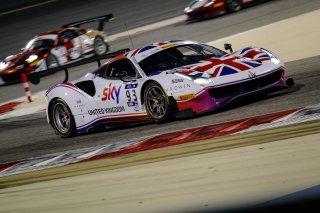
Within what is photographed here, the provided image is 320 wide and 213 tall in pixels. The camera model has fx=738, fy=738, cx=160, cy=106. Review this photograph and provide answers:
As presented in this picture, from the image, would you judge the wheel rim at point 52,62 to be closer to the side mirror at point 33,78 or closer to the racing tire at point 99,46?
the racing tire at point 99,46

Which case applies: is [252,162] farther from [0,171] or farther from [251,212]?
[0,171]

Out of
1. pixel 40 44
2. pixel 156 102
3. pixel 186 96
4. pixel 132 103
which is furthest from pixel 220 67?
pixel 40 44

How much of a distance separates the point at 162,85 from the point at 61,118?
2646 millimetres

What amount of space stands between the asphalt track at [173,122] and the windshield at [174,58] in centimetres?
80

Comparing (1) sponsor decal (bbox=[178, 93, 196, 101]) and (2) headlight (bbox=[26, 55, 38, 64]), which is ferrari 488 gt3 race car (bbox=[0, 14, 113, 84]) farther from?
(1) sponsor decal (bbox=[178, 93, 196, 101])

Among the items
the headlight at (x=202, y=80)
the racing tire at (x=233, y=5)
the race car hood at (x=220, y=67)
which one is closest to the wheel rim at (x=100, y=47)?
the racing tire at (x=233, y=5)

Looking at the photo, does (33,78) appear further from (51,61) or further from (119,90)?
(51,61)

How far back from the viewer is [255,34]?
1758 cm

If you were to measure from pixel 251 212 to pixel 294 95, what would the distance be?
5.21 metres

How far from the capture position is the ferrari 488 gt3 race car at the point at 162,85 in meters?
9.73

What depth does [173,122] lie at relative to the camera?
10336 millimetres

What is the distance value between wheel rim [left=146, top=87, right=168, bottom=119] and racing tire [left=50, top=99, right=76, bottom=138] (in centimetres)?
188

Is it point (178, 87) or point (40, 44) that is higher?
point (40, 44)

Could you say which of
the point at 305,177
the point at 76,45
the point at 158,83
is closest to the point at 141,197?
the point at 305,177
